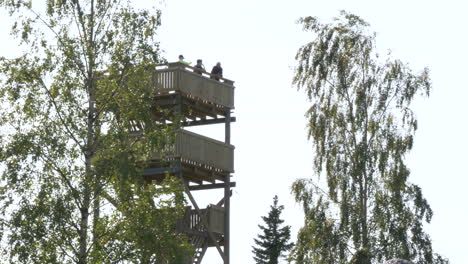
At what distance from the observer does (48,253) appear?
2542 centimetres

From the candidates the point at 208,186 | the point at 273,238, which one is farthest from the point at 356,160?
the point at 273,238

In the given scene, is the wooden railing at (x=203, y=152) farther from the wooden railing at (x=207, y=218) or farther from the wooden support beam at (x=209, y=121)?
the wooden railing at (x=207, y=218)

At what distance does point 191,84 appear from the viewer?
118 ft

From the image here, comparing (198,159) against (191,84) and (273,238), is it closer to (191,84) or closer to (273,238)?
(191,84)

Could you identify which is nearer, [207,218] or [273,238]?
[207,218]

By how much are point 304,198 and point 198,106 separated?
4.18m

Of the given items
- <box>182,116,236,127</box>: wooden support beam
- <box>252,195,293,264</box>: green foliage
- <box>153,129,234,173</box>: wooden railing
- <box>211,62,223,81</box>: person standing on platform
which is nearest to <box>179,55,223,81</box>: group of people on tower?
<box>211,62,223,81</box>: person standing on platform

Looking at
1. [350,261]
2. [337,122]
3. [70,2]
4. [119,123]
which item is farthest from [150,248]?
[337,122]

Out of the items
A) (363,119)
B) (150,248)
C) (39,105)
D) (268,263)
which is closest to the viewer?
(150,248)

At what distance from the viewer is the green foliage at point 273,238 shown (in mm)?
61125

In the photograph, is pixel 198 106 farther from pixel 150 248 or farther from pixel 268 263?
pixel 268 263

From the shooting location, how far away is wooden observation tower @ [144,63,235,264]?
3559cm

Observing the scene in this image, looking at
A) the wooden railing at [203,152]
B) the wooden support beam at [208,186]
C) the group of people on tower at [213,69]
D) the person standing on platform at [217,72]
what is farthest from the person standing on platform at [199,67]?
the wooden support beam at [208,186]

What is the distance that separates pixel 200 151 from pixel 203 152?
179 millimetres
